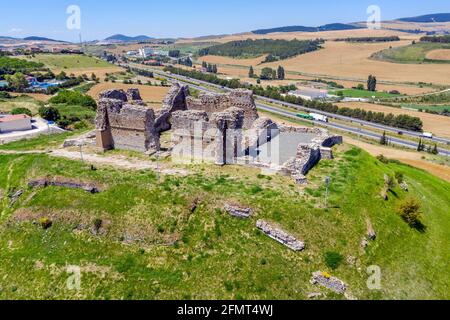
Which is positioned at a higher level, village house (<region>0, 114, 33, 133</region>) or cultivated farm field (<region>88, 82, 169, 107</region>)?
cultivated farm field (<region>88, 82, 169, 107</region>)

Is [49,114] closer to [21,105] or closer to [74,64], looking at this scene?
[21,105]

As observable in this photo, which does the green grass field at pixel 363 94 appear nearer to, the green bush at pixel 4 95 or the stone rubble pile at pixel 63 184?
the green bush at pixel 4 95

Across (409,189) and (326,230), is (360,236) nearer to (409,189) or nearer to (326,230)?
(326,230)

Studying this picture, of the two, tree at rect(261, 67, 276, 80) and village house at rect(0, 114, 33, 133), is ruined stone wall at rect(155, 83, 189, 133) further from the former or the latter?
tree at rect(261, 67, 276, 80)

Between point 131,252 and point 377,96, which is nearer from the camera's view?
point 131,252

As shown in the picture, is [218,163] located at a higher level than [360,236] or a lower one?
higher

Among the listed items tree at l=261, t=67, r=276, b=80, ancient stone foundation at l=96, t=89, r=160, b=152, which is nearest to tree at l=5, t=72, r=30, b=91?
ancient stone foundation at l=96, t=89, r=160, b=152

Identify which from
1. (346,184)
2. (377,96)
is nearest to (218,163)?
(346,184)

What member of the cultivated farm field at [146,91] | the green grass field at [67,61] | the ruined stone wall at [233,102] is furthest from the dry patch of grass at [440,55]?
the ruined stone wall at [233,102]
